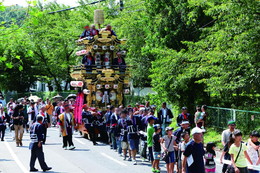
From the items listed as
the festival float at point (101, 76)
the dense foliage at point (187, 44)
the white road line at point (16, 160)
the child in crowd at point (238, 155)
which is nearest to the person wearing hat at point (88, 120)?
the festival float at point (101, 76)

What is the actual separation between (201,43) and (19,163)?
32.5 ft

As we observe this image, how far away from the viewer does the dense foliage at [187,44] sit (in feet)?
Answer: 51.2

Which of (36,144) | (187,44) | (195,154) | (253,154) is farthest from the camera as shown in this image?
(187,44)

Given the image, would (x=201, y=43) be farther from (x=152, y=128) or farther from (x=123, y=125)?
(x=152, y=128)

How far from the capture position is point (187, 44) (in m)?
21.8

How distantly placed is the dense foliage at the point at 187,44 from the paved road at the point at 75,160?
11.7 feet

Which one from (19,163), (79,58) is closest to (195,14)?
(19,163)

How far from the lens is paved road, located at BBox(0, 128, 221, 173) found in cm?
1380

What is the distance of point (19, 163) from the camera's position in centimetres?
1491

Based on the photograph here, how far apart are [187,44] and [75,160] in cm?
940

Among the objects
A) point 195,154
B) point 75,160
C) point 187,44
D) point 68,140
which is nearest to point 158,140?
point 195,154

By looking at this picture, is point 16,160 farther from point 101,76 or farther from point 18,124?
point 101,76

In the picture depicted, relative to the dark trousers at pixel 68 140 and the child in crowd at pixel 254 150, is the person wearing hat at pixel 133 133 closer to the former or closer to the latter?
the dark trousers at pixel 68 140

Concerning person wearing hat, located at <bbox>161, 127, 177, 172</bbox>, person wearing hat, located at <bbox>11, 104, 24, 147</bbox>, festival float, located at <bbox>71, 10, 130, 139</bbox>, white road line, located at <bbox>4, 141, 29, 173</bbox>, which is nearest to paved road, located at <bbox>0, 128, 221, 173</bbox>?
white road line, located at <bbox>4, 141, 29, 173</bbox>
